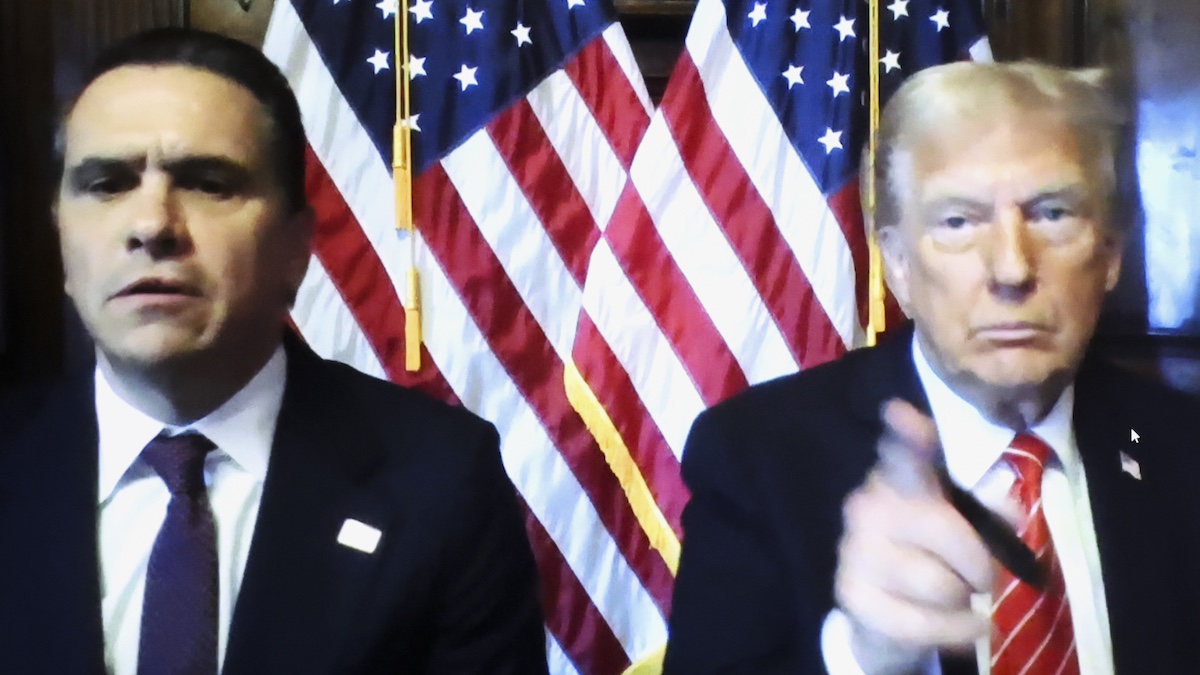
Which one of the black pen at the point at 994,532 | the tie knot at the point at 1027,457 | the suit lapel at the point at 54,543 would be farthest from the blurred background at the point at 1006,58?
the black pen at the point at 994,532

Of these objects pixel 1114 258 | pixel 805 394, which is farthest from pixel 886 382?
pixel 1114 258

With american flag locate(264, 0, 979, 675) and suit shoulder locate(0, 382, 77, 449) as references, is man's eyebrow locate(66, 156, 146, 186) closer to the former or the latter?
suit shoulder locate(0, 382, 77, 449)

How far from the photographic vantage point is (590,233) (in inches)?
63.4

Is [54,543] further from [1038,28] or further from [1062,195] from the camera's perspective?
[1038,28]

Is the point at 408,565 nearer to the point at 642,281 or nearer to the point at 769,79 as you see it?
the point at 642,281

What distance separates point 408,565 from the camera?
3.22 feet

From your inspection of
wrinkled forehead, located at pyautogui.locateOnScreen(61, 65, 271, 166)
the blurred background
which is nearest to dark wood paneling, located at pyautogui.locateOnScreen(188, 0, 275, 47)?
the blurred background

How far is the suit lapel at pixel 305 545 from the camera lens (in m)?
0.92

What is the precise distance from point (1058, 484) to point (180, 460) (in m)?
0.82

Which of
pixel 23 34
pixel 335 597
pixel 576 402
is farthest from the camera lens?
pixel 23 34

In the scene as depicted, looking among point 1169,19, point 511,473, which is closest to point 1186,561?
point 511,473

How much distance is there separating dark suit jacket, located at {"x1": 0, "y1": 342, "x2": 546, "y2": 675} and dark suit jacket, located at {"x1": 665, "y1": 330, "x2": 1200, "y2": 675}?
192 mm

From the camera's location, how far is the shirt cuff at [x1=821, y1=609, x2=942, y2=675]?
2.62 feet

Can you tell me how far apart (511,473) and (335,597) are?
646 millimetres
